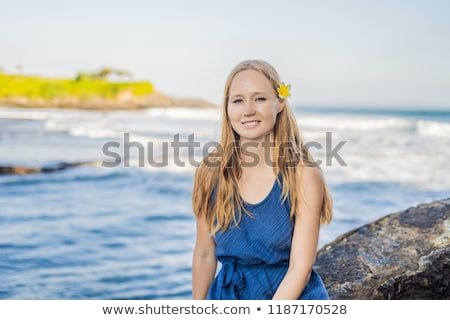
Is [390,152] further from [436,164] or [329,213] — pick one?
[329,213]

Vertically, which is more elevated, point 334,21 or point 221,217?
point 334,21

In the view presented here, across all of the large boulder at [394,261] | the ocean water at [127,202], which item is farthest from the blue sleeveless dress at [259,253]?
the large boulder at [394,261]

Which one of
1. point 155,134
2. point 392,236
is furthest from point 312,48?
point 392,236

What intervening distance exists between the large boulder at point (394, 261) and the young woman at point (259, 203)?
0.57m

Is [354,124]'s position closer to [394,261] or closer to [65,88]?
[394,261]

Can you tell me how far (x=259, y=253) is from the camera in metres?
1.71

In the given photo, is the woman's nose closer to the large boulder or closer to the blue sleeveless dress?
the blue sleeveless dress

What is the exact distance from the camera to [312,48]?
629 inches

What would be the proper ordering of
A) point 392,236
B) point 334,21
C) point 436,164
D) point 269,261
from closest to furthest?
point 269,261
point 392,236
point 436,164
point 334,21

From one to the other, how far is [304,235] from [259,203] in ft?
0.50

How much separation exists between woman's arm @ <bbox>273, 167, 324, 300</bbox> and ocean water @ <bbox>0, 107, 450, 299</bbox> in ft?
1.59

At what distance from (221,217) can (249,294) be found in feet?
0.74

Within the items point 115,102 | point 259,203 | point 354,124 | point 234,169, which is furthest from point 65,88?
point 259,203

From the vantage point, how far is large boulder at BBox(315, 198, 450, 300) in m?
2.26
